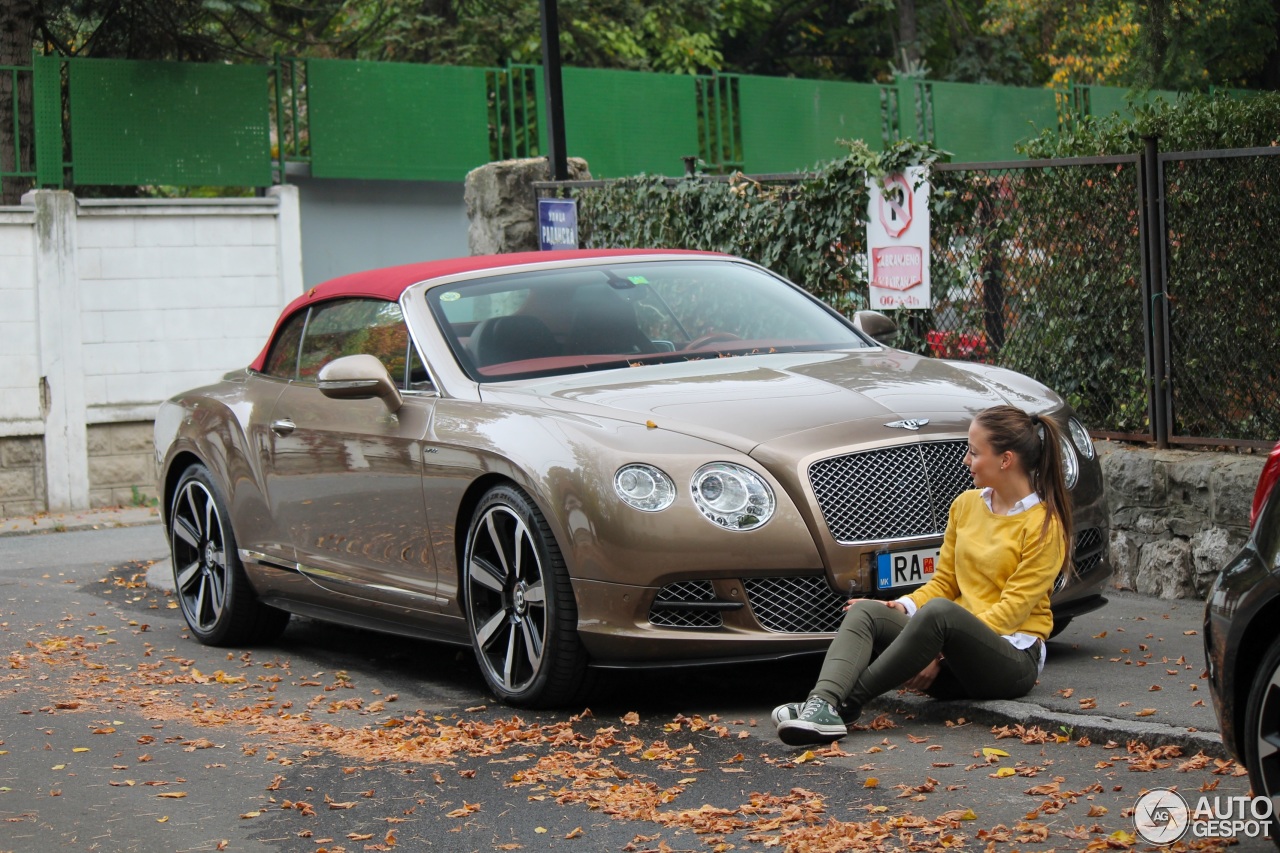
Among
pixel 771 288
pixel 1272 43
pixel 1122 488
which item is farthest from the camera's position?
pixel 1272 43

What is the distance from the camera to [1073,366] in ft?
31.9

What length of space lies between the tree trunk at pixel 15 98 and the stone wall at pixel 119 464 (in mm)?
2235

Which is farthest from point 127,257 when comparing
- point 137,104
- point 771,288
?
point 771,288

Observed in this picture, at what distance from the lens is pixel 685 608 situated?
20.8 ft

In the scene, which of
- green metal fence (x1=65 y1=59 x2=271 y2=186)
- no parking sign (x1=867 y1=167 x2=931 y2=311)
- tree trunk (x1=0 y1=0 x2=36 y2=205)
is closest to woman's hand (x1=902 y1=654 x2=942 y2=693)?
no parking sign (x1=867 y1=167 x2=931 y2=311)

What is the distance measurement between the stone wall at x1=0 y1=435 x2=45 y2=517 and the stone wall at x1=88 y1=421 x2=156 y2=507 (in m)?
0.44

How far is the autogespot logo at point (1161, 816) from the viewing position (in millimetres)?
4641

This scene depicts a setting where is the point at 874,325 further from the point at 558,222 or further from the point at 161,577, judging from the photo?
the point at 558,222

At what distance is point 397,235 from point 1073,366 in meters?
11.2

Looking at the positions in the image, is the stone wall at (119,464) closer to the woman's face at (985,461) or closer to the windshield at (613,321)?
the windshield at (613,321)

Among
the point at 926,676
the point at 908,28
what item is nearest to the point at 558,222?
the point at 926,676

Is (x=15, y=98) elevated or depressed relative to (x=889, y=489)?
elevated

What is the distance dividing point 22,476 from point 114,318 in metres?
1.60

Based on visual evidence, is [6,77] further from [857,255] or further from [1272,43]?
[1272,43]
